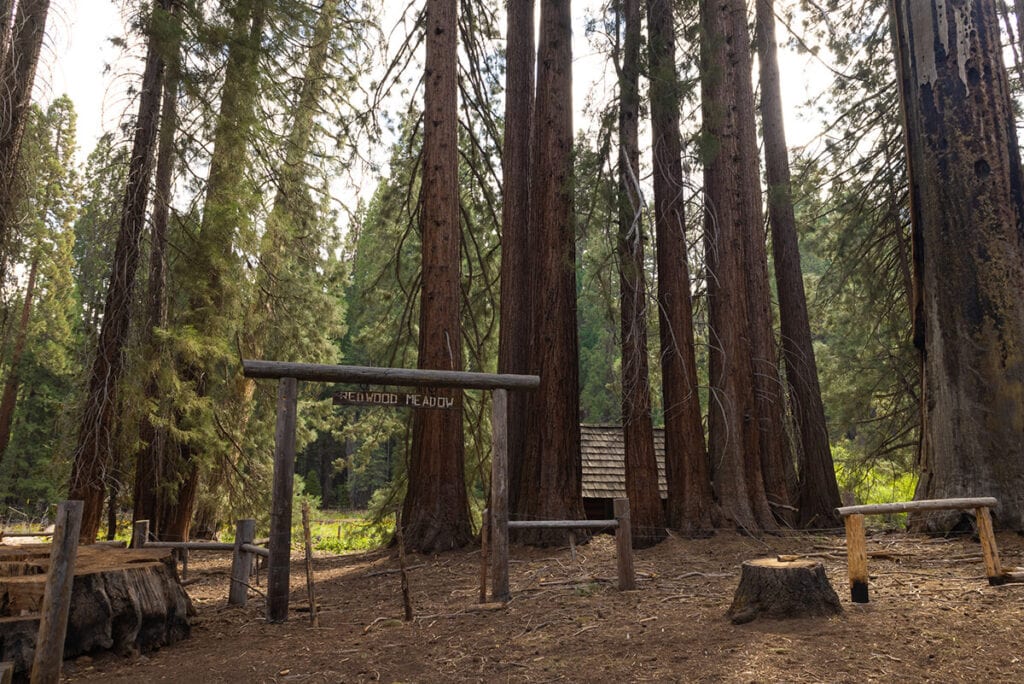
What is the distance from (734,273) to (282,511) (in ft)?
24.7

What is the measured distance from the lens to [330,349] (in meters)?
18.3

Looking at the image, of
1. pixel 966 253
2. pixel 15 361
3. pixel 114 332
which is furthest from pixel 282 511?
pixel 15 361

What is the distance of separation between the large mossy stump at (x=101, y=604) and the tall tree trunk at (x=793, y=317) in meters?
9.33

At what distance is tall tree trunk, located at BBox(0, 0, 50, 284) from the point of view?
8.34m

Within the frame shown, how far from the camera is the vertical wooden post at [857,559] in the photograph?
5.42 metres

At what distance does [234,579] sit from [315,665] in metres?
2.93

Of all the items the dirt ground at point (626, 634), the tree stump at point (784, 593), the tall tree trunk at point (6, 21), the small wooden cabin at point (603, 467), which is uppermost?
the tall tree trunk at point (6, 21)

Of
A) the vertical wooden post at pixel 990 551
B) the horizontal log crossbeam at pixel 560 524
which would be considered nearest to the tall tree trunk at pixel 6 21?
the horizontal log crossbeam at pixel 560 524

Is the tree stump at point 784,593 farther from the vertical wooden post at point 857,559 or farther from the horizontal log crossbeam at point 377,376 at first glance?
the horizontal log crossbeam at point 377,376

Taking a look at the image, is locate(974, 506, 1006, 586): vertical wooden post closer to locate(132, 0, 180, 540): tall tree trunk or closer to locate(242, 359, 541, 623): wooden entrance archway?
locate(242, 359, 541, 623): wooden entrance archway

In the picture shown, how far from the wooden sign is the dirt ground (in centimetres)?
199

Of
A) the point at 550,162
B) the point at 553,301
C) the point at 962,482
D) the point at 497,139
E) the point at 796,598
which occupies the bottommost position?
the point at 796,598

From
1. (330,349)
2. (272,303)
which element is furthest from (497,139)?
(330,349)

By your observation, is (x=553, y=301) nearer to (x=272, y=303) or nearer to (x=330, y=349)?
(x=272, y=303)
